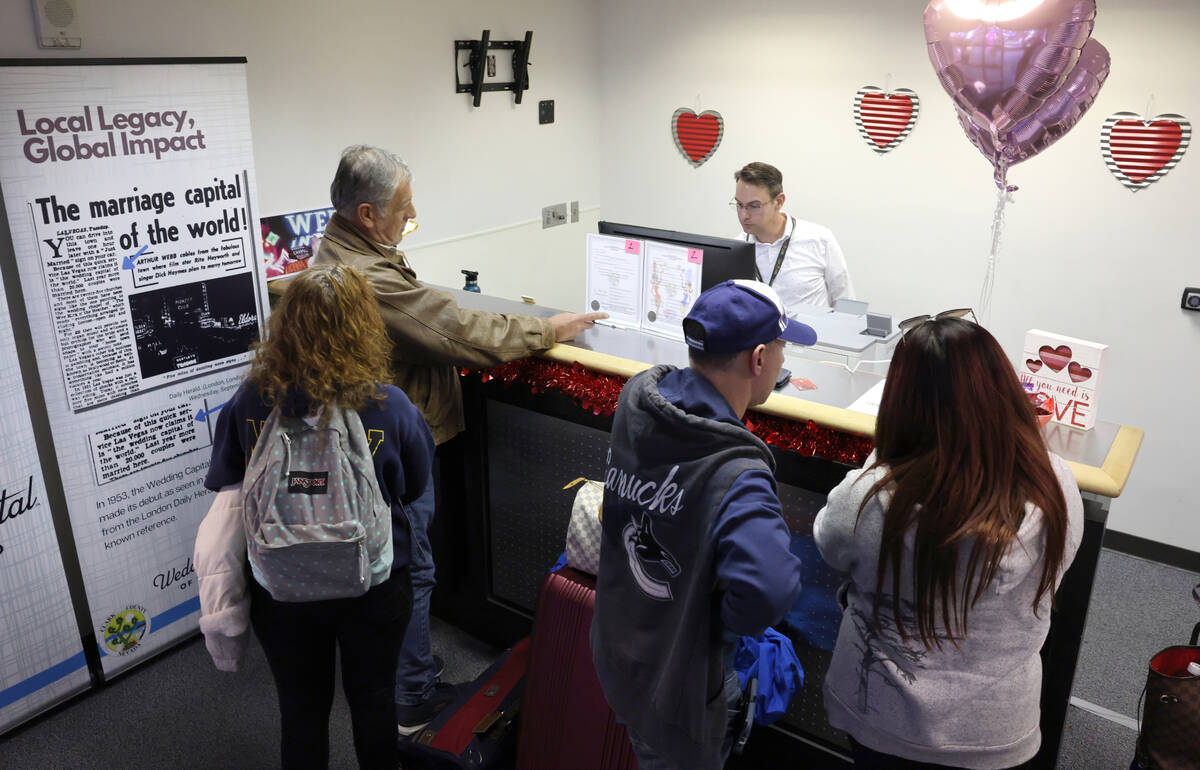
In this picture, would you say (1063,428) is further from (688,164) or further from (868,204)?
(688,164)

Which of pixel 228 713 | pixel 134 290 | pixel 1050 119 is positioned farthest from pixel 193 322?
pixel 1050 119

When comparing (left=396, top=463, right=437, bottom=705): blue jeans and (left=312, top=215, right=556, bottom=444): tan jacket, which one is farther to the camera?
(left=396, top=463, right=437, bottom=705): blue jeans

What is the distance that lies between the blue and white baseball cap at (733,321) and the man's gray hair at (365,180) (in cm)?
120

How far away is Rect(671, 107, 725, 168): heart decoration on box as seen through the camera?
4785mm

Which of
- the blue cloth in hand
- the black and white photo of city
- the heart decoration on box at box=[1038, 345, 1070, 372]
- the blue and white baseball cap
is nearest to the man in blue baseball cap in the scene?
the blue and white baseball cap

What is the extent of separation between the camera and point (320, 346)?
5.83 ft

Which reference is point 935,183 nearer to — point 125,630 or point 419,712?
point 419,712

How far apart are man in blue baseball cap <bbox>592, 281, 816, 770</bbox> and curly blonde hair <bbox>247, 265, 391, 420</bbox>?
2.01 ft

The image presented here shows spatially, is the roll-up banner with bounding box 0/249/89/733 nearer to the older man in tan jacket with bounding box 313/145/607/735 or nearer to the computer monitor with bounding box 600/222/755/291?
the older man in tan jacket with bounding box 313/145/607/735

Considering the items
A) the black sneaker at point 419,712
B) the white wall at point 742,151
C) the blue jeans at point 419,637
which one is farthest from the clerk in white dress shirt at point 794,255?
the black sneaker at point 419,712

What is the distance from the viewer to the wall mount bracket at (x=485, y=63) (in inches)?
165

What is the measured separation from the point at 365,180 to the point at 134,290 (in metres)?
0.92

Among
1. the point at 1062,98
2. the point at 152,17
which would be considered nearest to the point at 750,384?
the point at 1062,98

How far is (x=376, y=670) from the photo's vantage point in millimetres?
2041
